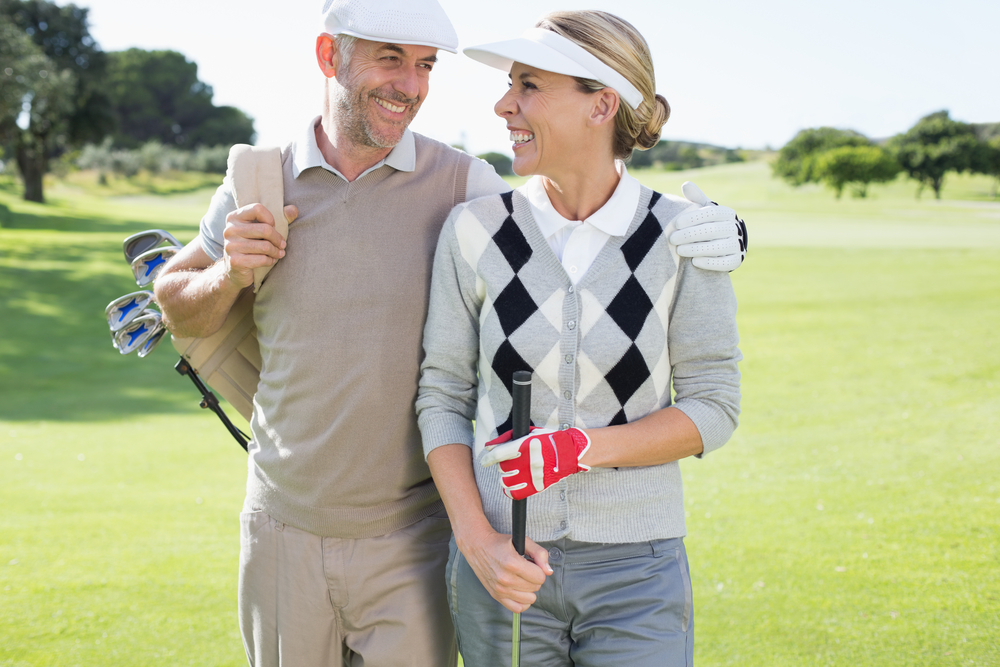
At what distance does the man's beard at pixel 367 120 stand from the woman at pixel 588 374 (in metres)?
0.32

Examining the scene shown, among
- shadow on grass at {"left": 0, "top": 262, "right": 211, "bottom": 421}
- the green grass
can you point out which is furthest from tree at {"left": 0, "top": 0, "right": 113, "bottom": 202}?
the green grass

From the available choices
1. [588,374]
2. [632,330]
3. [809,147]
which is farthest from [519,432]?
[809,147]

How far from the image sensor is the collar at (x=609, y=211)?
189 centimetres

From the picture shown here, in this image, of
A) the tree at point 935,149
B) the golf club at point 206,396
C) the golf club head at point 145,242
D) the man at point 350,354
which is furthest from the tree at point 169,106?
the man at point 350,354

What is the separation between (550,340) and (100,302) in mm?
12704

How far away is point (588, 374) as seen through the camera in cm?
184

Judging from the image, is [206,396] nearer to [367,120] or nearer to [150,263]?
[150,263]

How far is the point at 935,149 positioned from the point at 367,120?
6324 centimetres

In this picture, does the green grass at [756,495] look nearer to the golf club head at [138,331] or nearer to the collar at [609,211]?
the golf club head at [138,331]

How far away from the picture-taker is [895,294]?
12102 millimetres

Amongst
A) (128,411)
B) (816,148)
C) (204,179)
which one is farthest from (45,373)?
(816,148)

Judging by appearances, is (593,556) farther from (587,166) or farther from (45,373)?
(45,373)

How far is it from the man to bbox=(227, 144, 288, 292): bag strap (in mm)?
42

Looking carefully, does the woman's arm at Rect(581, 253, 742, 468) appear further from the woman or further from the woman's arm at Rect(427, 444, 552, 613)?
the woman's arm at Rect(427, 444, 552, 613)
